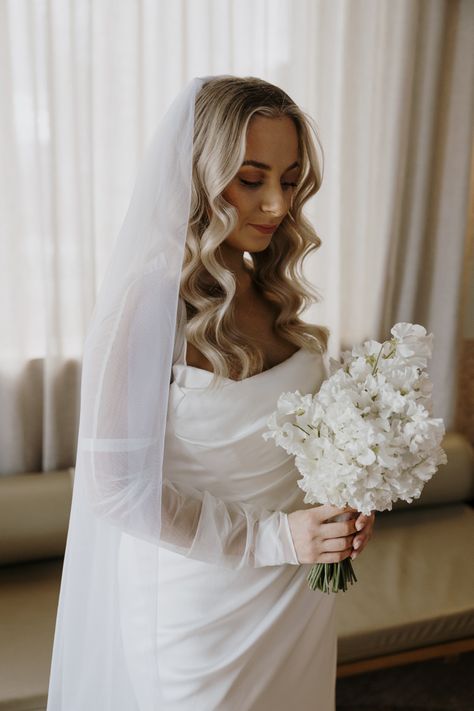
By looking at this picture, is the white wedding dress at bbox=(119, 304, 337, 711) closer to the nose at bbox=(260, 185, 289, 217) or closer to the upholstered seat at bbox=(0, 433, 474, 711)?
the nose at bbox=(260, 185, 289, 217)

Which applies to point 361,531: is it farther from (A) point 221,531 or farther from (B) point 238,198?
(B) point 238,198

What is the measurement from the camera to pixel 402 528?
3.38m

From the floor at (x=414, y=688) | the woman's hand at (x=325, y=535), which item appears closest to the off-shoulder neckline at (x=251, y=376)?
the woman's hand at (x=325, y=535)

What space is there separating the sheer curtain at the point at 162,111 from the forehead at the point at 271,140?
148 cm

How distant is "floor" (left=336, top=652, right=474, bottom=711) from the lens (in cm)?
272

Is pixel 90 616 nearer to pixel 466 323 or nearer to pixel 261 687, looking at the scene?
pixel 261 687

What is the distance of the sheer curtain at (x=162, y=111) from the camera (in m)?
2.72

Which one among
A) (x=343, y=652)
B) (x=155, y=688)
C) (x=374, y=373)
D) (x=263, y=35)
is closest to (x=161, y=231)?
(x=374, y=373)

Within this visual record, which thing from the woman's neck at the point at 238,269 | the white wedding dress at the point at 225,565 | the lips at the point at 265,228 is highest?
the lips at the point at 265,228

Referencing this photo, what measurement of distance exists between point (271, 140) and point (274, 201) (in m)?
0.13

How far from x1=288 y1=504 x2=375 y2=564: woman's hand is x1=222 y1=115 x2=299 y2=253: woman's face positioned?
0.65 meters

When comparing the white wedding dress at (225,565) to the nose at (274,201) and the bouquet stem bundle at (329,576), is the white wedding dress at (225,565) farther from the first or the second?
the nose at (274,201)

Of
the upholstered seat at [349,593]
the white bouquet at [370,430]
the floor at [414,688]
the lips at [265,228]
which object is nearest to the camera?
the white bouquet at [370,430]

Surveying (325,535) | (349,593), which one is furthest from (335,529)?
(349,593)
